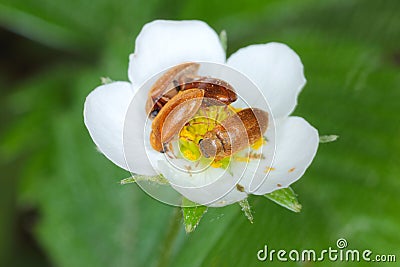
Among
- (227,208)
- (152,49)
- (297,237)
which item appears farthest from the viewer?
(297,237)

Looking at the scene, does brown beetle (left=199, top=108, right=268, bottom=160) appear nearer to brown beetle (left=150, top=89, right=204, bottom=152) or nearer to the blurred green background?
brown beetle (left=150, top=89, right=204, bottom=152)

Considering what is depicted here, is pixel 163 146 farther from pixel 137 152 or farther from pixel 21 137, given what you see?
pixel 21 137

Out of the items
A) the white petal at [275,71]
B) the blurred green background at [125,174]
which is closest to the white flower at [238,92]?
the white petal at [275,71]

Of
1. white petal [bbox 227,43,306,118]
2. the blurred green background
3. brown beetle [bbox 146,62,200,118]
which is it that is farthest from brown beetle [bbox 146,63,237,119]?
the blurred green background

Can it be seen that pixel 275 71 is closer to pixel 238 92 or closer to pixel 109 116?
pixel 238 92

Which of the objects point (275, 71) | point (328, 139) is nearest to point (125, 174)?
point (275, 71)

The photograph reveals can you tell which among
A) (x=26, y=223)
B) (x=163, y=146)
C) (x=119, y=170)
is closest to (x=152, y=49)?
(x=163, y=146)

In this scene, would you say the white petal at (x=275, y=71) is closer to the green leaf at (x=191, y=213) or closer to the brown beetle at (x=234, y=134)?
the brown beetle at (x=234, y=134)
